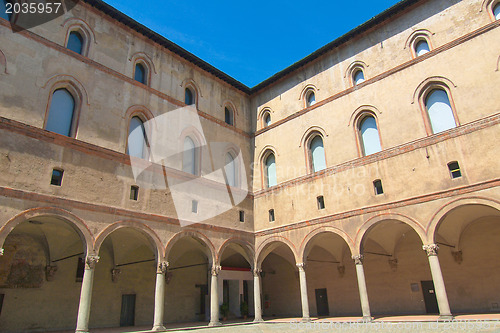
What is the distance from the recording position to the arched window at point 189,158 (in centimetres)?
1767

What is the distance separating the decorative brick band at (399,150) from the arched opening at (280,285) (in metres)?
4.04

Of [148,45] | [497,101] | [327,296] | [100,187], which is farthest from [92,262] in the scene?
[497,101]

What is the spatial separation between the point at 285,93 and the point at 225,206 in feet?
24.5

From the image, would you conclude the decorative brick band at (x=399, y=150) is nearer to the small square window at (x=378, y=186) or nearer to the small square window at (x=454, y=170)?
the small square window at (x=378, y=186)

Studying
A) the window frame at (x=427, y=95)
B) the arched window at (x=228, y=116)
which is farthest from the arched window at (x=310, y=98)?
the window frame at (x=427, y=95)

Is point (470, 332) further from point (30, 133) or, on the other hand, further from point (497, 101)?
point (30, 133)

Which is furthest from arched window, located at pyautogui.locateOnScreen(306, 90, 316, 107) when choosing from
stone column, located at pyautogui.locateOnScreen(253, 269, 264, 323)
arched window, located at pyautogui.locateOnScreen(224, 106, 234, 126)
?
stone column, located at pyautogui.locateOnScreen(253, 269, 264, 323)

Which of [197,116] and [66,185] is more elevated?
[197,116]

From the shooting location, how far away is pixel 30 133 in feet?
41.2

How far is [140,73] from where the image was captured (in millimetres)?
17781

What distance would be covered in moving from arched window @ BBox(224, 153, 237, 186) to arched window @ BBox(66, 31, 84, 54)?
28.7 feet

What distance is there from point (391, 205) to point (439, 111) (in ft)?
14.0

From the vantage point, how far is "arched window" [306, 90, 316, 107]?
19.7 metres

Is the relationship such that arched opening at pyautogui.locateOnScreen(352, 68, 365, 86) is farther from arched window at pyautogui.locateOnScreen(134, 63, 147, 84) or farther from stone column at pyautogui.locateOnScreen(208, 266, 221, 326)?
stone column at pyautogui.locateOnScreen(208, 266, 221, 326)
